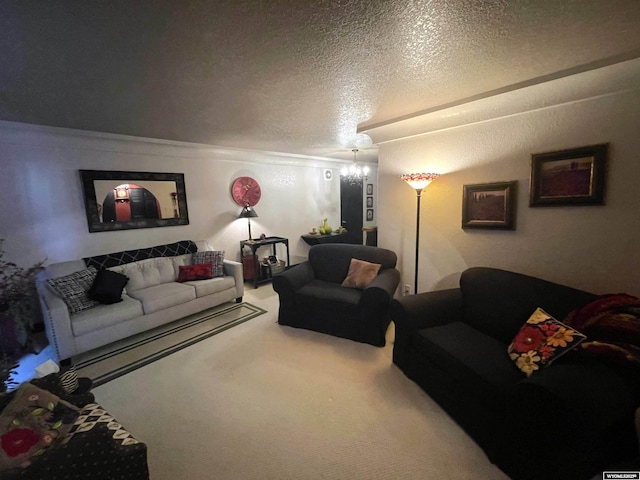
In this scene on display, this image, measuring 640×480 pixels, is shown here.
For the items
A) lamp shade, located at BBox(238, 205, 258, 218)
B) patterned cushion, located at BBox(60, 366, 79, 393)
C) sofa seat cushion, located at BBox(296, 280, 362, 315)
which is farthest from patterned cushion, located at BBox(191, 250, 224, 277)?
patterned cushion, located at BBox(60, 366, 79, 393)

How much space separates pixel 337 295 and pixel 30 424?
2317 millimetres

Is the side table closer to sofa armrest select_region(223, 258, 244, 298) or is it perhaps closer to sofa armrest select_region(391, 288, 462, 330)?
sofa armrest select_region(223, 258, 244, 298)

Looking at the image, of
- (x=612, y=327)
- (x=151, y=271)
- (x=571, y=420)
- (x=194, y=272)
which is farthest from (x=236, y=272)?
(x=612, y=327)

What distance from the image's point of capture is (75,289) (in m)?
2.71

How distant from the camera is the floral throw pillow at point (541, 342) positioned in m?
1.53

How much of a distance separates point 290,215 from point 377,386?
13.3 feet

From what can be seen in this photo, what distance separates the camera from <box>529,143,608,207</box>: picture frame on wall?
1.93 meters

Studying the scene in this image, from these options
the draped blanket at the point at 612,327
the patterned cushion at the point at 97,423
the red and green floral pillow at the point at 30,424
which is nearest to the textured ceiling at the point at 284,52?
the draped blanket at the point at 612,327

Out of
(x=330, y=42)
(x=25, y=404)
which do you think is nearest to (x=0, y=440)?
(x=25, y=404)

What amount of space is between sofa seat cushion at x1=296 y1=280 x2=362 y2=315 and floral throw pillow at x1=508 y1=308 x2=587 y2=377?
1.39 metres

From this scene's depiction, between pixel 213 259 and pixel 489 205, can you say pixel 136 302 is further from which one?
pixel 489 205

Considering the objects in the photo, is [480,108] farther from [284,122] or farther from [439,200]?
[284,122]

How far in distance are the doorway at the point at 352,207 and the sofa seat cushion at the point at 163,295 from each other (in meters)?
4.22

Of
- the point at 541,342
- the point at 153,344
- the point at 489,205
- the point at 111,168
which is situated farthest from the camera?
the point at 111,168
